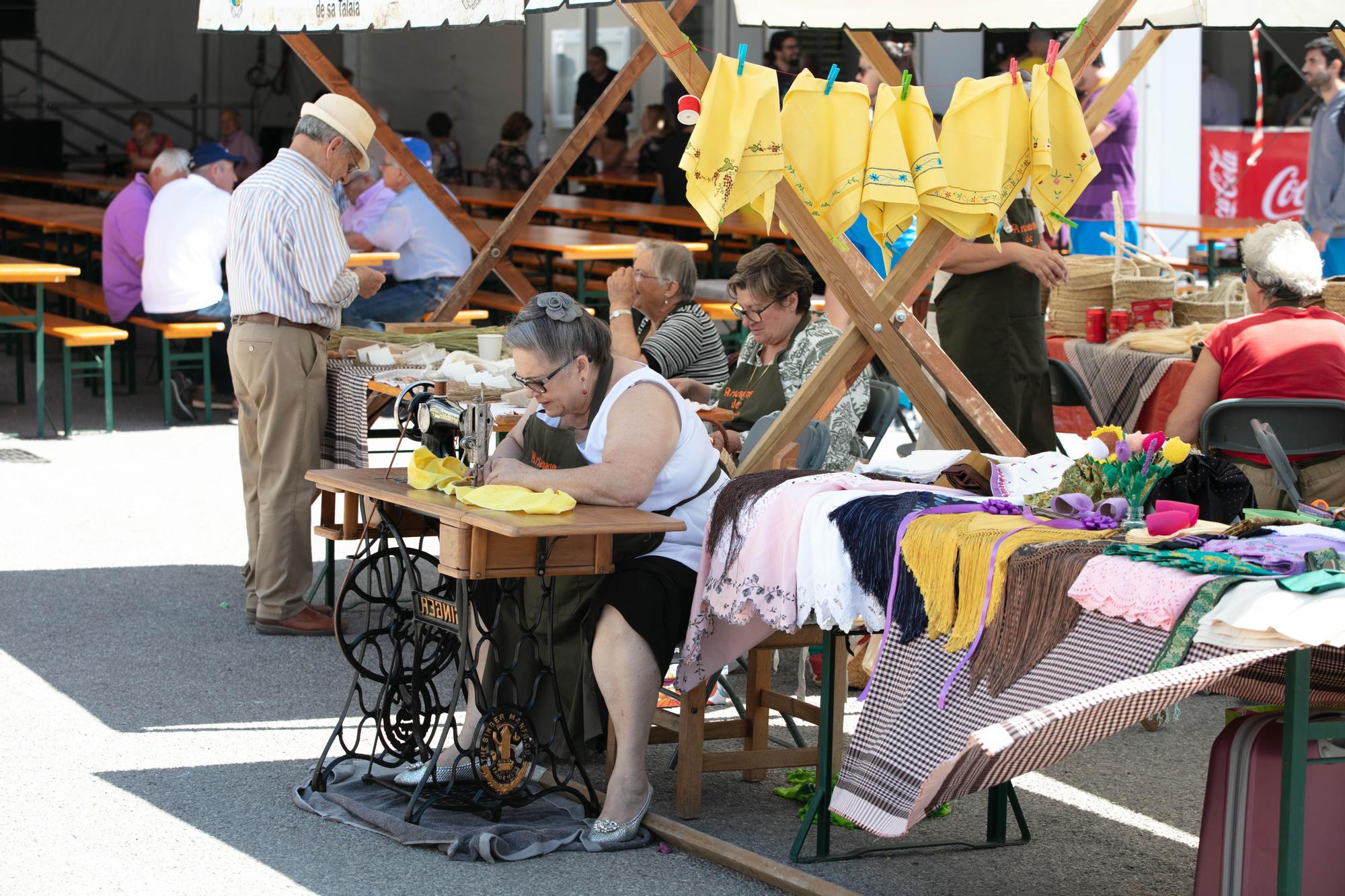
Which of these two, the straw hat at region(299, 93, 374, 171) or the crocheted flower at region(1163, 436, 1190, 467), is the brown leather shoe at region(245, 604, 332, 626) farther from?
the crocheted flower at region(1163, 436, 1190, 467)

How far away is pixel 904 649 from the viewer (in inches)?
132

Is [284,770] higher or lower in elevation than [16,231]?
lower

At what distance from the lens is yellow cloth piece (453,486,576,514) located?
3.73 m

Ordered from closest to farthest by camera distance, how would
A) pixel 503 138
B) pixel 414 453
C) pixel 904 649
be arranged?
1. pixel 904 649
2. pixel 414 453
3. pixel 503 138

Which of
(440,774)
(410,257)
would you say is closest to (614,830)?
(440,774)

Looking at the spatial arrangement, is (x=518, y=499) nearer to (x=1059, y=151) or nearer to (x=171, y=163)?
(x=1059, y=151)

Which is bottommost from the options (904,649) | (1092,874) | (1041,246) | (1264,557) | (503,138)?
(1092,874)

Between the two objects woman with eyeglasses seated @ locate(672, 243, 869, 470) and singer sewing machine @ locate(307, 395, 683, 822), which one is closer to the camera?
singer sewing machine @ locate(307, 395, 683, 822)

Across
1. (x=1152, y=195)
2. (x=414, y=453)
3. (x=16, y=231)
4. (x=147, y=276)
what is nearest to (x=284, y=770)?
(x=414, y=453)

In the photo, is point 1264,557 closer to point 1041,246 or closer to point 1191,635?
point 1191,635

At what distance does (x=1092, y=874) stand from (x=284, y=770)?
198 centimetres

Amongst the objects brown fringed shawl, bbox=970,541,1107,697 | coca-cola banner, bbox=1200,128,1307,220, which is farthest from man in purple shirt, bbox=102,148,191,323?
coca-cola banner, bbox=1200,128,1307,220

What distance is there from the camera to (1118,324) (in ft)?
20.8

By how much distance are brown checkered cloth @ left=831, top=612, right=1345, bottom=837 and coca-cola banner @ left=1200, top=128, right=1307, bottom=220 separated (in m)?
10.7
